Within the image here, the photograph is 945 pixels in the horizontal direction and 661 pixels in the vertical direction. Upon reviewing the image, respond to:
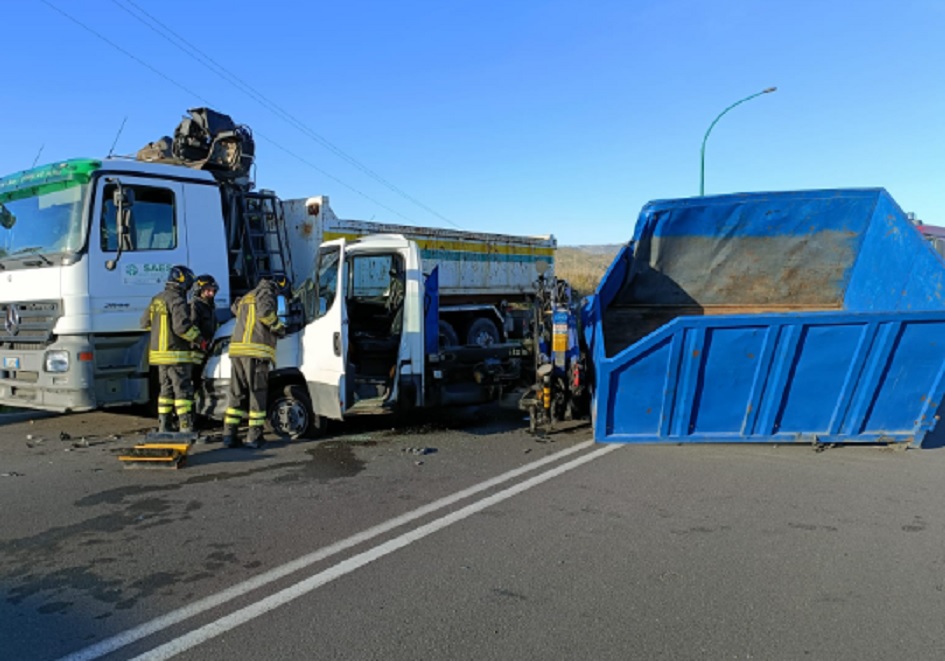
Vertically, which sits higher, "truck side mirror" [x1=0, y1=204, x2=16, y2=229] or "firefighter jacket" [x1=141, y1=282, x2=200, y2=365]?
"truck side mirror" [x1=0, y1=204, x2=16, y2=229]

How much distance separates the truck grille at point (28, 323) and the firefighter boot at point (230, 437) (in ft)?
6.72

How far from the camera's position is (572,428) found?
7414mm

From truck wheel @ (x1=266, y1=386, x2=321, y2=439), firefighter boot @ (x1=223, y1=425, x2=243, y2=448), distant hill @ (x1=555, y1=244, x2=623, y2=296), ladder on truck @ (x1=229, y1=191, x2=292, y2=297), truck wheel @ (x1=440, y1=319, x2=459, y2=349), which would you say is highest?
distant hill @ (x1=555, y1=244, x2=623, y2=296)

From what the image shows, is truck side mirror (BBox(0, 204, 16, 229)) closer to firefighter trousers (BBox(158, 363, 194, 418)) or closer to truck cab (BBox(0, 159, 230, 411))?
truck cab (BBox(0, 159, 230, 411))

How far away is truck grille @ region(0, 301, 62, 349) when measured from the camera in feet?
22.7

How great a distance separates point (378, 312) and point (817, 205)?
16.8 feet

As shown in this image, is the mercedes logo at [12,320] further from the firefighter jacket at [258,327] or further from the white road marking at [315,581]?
the white road marking at [315,581]

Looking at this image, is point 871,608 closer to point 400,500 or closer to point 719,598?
point 719,598

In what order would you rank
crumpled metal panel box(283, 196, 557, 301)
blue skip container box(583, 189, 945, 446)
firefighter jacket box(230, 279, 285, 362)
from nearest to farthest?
blue skip container box(583, 189, 945, 446) < firefighter jacket box(230, 279, 285, 362) < crumpled metal panel box(283, 196, 557, 301)

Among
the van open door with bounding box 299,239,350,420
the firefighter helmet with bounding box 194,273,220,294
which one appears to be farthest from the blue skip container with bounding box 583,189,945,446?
the firefighter helmet with bounding box 194,273,220,294

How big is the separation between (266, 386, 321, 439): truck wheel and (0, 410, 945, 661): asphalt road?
65 centimetres

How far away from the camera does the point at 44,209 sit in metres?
7.24

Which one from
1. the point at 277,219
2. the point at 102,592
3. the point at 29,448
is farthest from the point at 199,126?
the point at 102,592

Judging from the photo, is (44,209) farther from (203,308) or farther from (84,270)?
(203,308)
